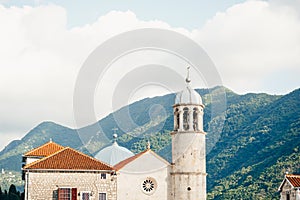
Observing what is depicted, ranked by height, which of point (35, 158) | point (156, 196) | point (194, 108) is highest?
point (194, 108)

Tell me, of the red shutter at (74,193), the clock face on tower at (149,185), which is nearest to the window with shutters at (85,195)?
the red shutter at (74,193)

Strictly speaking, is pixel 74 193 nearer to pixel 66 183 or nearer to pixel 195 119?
pixel 66 183

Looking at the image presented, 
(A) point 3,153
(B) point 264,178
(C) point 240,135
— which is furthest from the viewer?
(A) point 3,153

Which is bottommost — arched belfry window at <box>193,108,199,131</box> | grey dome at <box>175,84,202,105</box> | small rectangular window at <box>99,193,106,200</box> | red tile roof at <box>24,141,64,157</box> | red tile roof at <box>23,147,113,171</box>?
small rectangular window at <box>99,193,106,200</box>

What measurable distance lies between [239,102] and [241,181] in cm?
5180

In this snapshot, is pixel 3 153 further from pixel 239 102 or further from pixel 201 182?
pixel 201 182

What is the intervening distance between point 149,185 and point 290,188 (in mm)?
12673

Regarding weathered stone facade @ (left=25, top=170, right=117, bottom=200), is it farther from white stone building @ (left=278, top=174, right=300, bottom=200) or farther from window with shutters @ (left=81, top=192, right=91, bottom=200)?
white stone building @ (left=278, top=174, right=300, bottom=200)

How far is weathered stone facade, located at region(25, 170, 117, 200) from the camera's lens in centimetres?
4925

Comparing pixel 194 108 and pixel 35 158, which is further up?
pixel 194 108

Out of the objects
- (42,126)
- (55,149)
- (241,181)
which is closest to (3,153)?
(42,126)

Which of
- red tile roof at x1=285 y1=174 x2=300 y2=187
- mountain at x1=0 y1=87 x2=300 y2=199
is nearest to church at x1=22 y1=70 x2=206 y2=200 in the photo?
red tile roof at x1=285 y1=174 x2=300 y2=187

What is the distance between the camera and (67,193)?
50.1 metres

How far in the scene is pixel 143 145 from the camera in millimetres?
115750
